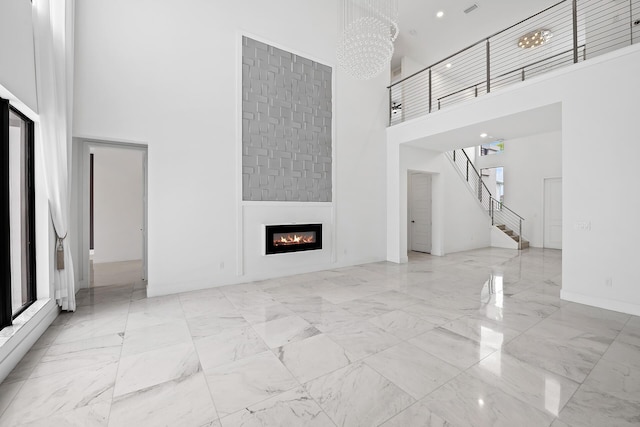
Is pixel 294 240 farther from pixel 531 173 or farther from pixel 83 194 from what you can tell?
pixel 531 173

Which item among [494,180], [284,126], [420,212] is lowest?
[420,212]

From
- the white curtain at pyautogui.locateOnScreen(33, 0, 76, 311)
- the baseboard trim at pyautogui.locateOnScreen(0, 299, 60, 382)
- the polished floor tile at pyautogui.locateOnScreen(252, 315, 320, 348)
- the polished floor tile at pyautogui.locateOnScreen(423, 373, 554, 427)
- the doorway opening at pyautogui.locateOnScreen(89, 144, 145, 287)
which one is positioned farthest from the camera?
the doorway opening at pyautogui.locateOnScreen(89, 144, 145, 287)

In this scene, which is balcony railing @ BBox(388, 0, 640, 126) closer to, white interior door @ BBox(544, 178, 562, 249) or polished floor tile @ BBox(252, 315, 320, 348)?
white interior door @ BBox(544, 178, 562, 249)

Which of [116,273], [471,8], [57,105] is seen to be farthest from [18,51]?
[471,8]

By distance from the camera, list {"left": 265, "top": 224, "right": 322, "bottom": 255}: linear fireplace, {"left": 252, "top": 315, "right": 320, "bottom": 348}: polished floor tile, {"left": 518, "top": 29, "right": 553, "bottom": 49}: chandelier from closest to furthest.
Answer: {"left": 252, "top": 315, "right": 320, "bottom": 348}: polished floor tile → {"left": 265, "top": 224, "right": 322, "bottom": 255}: linear fireplace → {"left": 518, "top": 29, "right": 553, "bottom": 49}: chandelier

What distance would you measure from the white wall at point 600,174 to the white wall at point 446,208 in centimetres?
302

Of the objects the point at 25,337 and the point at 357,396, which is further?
the point at 25,337

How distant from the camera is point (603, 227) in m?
3.60

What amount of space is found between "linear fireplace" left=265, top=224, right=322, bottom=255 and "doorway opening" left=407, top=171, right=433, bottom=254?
13.2ft

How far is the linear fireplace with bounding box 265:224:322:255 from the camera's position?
500 cm

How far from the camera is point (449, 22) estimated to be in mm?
7094

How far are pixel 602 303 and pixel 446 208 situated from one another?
15.1ft

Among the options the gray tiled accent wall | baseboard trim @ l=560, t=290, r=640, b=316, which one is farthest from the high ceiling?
baseboard trim @ l=560, t=290, r=640, b=316

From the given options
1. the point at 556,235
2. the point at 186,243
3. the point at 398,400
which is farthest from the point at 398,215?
the point at 556,235
